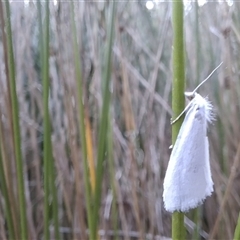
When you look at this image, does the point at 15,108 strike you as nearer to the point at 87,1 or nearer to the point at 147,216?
the point at 87,1

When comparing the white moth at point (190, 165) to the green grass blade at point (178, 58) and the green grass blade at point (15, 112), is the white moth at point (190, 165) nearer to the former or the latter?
the green grass blade at point (178, 58)

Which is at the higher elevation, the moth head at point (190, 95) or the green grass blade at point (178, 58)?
the green grass blade at point (178, 58)

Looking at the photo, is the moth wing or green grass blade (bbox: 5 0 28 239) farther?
green grass blade (bbox: 5 0 28 239)

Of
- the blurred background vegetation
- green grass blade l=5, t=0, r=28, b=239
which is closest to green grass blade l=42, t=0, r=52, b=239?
green grass blade l=5, t=0, r=28, b=239

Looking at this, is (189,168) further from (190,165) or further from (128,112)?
(128,112)

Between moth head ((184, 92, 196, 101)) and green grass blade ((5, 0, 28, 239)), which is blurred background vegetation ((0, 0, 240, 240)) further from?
moth head ((184, 92, 196, 101))

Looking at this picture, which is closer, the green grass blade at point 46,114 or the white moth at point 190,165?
the white moth at point 190,165

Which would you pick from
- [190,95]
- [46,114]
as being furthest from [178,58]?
Answer: [46,114]

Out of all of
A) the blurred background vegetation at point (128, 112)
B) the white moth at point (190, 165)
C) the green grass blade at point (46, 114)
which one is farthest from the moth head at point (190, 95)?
the blurred background vegetation at point (128, 112)

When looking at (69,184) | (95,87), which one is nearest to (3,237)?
(69,184)
